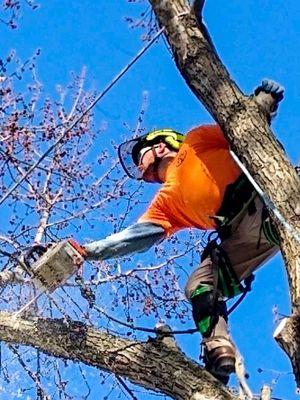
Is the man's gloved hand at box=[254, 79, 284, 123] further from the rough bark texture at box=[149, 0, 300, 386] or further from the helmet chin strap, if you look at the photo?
the helmet chin strap

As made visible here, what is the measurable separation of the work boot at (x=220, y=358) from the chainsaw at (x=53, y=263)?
700mm

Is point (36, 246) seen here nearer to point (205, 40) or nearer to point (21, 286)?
point (21, 286)

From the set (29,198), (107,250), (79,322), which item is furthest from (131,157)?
(29,198)

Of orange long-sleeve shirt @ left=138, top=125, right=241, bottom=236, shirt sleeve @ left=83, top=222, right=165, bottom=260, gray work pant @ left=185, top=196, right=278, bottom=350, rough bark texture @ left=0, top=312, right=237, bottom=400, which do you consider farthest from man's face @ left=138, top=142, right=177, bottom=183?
rough bark texture @ left=0, top=312, right=237, bottom=400

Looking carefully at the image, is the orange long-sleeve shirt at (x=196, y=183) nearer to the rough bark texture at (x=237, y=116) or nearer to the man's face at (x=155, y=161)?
the man's face at (x=155, y=161)

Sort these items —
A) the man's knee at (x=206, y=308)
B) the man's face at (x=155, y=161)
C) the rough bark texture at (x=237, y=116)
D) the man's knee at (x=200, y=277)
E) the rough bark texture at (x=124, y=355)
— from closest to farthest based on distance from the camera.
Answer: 1. the rough bark texture at (x=237, y=116)
2. the rough bark texture at (x=124, y=355)
3. the man's knee at (x=206, y=308)
4. the man's knee at (x=200, y=277)
5. the man's face at (x=155, y=161)

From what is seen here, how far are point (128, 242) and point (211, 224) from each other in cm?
42

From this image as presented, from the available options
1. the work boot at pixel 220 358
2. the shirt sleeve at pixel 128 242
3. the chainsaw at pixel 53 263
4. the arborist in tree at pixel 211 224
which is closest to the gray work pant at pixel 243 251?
the arborist in tree at pixel 211 224

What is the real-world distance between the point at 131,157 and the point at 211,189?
74 cm

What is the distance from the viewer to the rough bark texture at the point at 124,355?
3387 millimetres

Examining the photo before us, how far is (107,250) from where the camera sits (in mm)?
3893

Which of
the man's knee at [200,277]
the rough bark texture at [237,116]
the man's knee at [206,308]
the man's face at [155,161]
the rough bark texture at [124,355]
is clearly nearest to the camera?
the rough bark texture at [237,116]

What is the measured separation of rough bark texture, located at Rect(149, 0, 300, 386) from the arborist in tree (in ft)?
0.70

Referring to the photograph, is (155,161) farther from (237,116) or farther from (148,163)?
(237,116)
